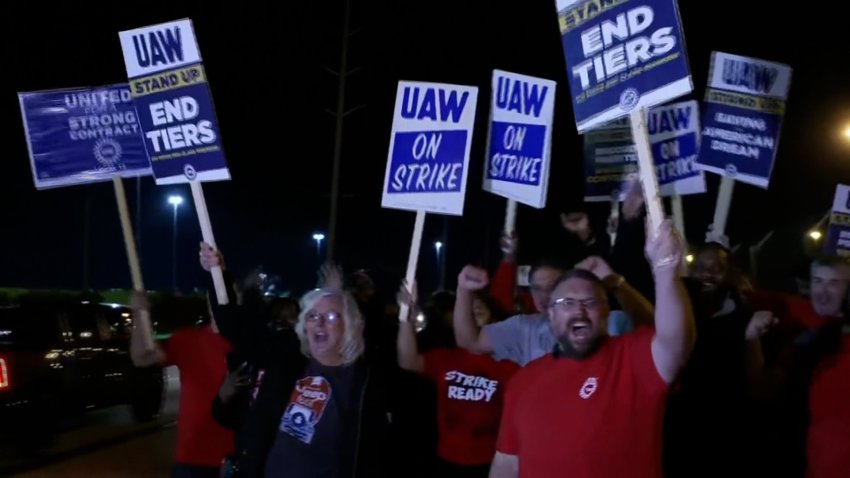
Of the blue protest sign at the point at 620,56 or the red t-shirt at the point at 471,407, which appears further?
the red t-shirt at the point at 471,407

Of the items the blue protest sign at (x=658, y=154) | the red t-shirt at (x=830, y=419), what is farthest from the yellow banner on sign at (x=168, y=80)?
the red t-shirt at (x=830, y=419)

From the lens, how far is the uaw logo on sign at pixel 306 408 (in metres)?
4.34

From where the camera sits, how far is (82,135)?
714 centimetres

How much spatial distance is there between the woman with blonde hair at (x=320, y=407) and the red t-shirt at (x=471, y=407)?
3.61 feet

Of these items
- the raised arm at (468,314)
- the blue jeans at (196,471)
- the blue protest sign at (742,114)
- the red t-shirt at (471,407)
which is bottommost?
the blue jeans at (196,471)

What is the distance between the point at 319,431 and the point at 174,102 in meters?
2.95

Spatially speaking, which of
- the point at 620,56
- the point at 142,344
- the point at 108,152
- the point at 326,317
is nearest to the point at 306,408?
the point at 326,317

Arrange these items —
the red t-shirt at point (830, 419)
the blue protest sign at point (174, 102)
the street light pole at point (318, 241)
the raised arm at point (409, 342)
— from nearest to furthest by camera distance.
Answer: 1. the red t-shirt at point (830, 419)
2. the raised arm at point (409, 342)
3. the blue protest sign at point (174, 102)
4. the street light pole at point (318, 241)

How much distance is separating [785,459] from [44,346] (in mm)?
8976

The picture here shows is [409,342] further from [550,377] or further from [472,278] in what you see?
[550,377]

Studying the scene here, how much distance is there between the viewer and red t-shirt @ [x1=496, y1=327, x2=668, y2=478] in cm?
366

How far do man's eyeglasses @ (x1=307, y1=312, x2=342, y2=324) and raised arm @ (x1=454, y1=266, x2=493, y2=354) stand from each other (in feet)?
3.27

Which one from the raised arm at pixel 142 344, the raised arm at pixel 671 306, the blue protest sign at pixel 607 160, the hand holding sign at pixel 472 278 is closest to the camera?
the raised arm at pixel 671 306

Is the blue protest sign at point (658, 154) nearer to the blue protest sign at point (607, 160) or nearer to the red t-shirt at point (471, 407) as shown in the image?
the blue protest sign at point (607, 160)
